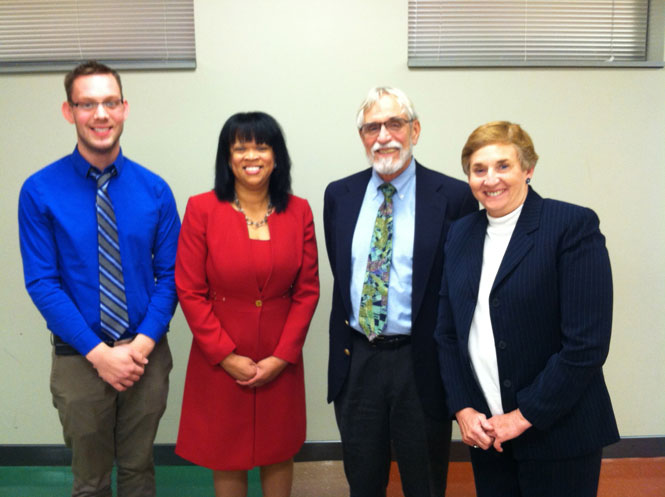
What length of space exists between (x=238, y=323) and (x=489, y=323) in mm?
933

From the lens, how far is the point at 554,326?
1.64 metres

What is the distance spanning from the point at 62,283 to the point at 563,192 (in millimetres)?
2495

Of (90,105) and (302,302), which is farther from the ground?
(90,105)

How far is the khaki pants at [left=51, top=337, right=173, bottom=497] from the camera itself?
2.12 m

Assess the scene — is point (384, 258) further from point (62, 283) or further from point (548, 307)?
point (62, 283)

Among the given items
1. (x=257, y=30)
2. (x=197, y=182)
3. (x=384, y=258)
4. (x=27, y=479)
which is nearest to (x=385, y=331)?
(x=384, y=258)

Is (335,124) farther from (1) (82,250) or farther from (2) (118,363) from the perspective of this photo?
(2) (118,363)

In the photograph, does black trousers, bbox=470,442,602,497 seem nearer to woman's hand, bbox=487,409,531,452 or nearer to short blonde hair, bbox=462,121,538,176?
woman's hand, bbox=487,409,531,452

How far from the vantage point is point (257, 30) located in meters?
2.95

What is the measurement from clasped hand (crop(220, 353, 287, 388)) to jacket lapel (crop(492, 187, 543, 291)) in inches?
35.7

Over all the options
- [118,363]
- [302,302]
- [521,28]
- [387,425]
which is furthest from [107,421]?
[521,28]

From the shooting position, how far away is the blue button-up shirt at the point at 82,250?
2041 mm

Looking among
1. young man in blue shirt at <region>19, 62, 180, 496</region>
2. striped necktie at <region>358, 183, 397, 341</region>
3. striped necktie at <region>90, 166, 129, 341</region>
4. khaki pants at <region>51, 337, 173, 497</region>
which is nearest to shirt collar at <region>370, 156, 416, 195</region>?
striped necktie at <region>358, 183, 397, 341</region>

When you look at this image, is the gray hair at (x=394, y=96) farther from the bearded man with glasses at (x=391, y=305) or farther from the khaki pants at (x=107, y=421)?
the khaki pants at (x=107, y=421)
